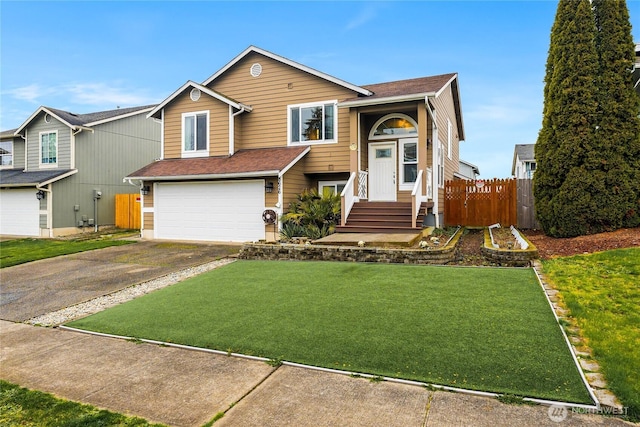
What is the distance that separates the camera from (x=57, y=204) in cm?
1764

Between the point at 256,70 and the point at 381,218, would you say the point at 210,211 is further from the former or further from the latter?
the point at 381,218

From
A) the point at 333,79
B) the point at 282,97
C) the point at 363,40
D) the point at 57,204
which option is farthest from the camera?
the point at 363,40

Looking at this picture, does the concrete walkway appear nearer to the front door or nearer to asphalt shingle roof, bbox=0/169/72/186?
the front door

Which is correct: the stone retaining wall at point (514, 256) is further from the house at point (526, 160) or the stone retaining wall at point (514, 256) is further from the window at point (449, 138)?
the house at point (526, 160)

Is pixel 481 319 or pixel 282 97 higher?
pixel 282 97

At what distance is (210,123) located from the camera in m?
15.1

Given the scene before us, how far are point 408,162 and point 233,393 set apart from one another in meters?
11.5

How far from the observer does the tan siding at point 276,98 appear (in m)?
13.9

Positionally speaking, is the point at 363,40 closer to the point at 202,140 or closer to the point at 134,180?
the point at 202,140

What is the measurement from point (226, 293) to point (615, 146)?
405 inches

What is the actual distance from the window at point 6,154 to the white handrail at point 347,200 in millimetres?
19451

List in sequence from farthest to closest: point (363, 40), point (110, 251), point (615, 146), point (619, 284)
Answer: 1. point (363, 40)
2. point (110, 251)
3. point (615, 146)
4. point (619, 284)

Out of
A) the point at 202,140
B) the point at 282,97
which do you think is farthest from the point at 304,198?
the point at 202,140

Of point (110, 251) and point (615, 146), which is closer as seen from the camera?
point (615, 146)
